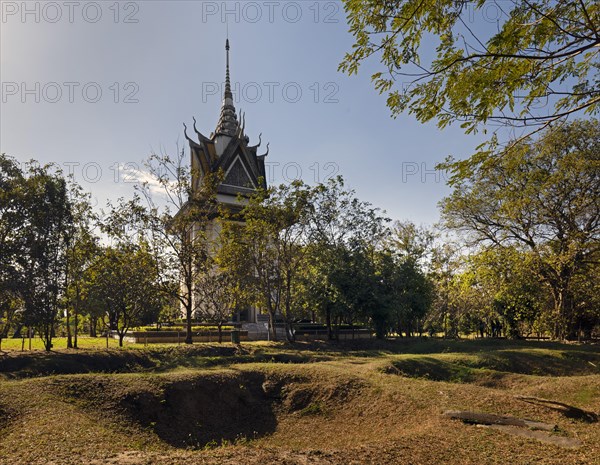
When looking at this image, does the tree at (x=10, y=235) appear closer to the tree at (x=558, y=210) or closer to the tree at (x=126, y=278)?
the tree at (x=126, y=278)

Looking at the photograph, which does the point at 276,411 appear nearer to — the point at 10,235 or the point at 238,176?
the point at 10,235

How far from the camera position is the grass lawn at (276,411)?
24.2 ft

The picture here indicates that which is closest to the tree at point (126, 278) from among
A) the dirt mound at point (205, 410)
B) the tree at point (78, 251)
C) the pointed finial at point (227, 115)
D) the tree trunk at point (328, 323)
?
the tree at point (78, 251)

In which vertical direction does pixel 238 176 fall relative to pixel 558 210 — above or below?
above

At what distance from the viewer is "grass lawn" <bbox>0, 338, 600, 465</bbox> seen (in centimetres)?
737

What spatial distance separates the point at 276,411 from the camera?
12.2 m

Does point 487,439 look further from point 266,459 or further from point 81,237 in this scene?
point 81,237

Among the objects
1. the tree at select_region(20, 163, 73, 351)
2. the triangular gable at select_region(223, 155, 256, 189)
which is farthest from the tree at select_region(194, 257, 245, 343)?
the triangular gable at select_region(223, 155, 256, 189)

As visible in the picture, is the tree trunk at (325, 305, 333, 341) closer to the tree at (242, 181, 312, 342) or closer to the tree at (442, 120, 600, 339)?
the tree at (242, 181, 312, 342)

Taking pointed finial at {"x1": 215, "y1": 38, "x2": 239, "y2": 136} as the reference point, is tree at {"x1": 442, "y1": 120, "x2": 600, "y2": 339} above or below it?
below

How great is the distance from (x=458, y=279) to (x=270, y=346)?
26773 mm

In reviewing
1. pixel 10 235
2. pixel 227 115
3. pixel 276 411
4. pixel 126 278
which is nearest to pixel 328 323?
pixel 126 278

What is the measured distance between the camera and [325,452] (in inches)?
296

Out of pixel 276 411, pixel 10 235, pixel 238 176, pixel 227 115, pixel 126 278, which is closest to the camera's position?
pixel 276 411
